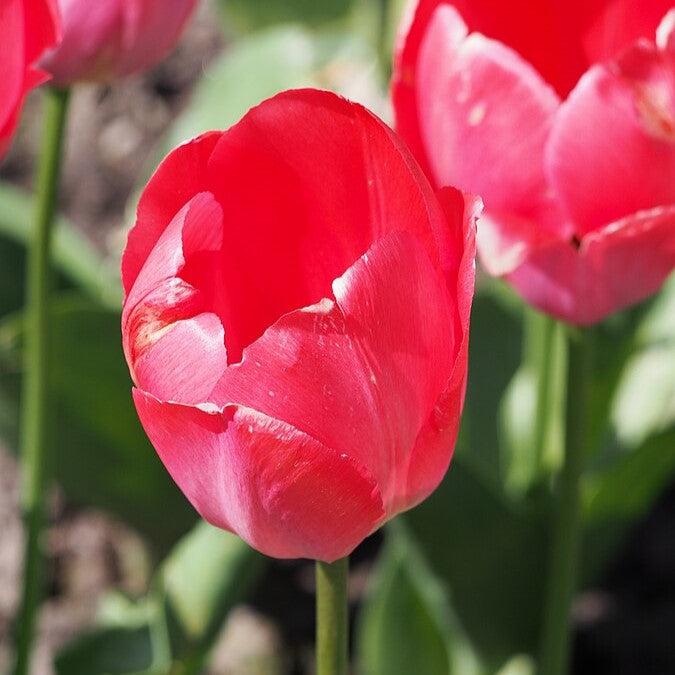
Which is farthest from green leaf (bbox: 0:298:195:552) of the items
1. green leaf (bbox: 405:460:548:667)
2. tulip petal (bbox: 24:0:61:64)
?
tulip petal (bbox: 24:0:61:64)

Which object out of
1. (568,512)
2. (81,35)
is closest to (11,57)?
(81,35)

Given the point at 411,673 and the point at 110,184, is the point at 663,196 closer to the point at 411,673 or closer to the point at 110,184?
the point at 411,673

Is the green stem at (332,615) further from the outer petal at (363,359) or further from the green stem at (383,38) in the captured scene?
the green stem at (383,38)

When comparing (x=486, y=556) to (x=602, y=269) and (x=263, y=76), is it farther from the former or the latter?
(x=263, y=76)

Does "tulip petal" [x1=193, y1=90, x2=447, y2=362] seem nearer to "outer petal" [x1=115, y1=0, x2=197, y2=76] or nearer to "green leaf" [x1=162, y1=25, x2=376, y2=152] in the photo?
"outer petal" [x1=115, y1=0, x2=197, y2=76]

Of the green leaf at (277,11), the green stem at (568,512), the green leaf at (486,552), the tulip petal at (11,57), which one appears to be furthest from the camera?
the green leaf at (277,11)

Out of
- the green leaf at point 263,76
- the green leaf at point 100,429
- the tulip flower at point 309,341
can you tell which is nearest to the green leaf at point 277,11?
the green leaf at point 263,76

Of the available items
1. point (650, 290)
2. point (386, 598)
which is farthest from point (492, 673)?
point (650, 290)

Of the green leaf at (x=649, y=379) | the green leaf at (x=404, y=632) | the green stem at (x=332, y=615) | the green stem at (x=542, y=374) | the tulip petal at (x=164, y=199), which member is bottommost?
the green leaf at (x=404, y=632)
